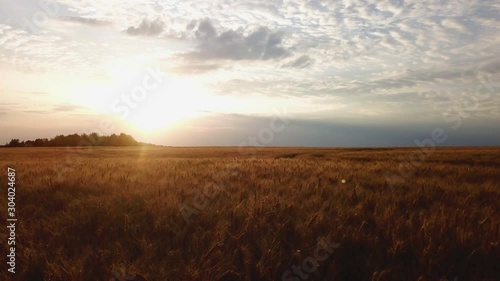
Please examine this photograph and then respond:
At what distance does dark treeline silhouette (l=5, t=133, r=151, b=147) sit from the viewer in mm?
63138

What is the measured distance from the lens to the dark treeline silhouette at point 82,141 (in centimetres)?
6314

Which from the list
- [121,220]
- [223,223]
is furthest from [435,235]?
[121,220]

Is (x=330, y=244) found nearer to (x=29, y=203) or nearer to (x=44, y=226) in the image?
(x=44, y=226)

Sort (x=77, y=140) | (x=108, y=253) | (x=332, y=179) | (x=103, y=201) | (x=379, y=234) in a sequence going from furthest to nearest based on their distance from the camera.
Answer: (x=77, y=140) < (x=332, y=179) < (x=103, y=201) < (x=379, y=234) < (x=108, y=253)

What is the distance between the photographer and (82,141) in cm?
7019

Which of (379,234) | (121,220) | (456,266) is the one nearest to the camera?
(456,266)

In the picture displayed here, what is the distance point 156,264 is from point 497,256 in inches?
135

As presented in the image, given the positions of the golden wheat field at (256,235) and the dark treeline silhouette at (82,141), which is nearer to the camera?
the golden wheat field at (256,235)

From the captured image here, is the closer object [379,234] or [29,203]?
[379,234]

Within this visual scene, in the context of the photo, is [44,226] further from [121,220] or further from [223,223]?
[223,223]

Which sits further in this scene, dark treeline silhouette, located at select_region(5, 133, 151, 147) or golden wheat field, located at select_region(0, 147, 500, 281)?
dark treeline silhouette, located at select_region(5, 133, 151, 147)

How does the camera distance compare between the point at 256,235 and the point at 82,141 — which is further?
the point at 82,141

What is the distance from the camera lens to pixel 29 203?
18.0 ft

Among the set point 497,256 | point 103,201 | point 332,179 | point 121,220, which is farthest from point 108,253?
point 332,179
